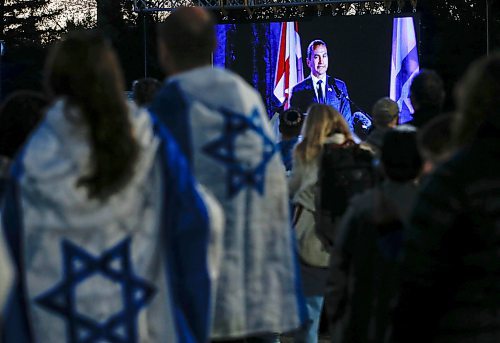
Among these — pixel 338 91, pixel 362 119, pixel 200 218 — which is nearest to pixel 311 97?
pixel 338 91

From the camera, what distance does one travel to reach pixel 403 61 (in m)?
21.0

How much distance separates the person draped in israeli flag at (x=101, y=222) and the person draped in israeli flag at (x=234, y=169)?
91 centimetres

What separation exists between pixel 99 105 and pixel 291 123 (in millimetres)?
4392

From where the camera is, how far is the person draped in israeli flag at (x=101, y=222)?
3.69 m

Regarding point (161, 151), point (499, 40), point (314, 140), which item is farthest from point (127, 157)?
point (499, 40)

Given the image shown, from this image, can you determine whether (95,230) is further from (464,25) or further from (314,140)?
(464,25)

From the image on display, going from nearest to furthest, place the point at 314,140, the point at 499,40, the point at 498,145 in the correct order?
the point at 498,145, the point at 314,140, the point at 499,40

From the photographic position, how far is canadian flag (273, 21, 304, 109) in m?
20.9

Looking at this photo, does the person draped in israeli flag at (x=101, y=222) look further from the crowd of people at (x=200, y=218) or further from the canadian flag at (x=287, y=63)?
the canadian flag at (x=287, y=63)

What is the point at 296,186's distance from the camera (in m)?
7.27

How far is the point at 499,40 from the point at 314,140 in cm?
3353

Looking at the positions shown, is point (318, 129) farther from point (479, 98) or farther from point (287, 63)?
point (287, 63)

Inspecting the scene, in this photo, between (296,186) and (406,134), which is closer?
(406,134)

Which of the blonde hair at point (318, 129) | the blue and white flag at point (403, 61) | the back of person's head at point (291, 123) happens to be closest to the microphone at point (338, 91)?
the blue and white flag at point (403, 61)
